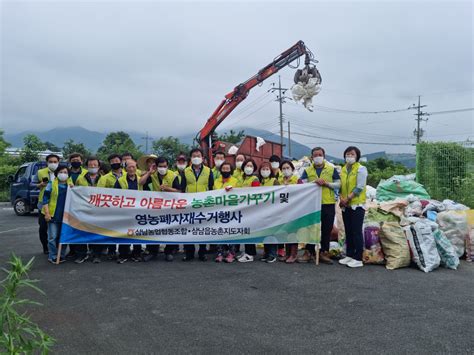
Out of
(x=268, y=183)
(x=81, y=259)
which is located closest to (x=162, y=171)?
(x=268, y=183)

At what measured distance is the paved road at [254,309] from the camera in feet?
9.12

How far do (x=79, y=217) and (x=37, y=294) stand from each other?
61.9 inches

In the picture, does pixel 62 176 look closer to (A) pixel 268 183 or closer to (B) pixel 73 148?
(A) pixel 268 183

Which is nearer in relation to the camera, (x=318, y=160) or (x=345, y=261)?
(x=345, y=261)

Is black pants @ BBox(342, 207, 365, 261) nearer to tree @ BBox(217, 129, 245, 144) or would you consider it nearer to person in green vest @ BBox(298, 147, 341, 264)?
person in green vest @ BBox(298, 147, 341, 264)

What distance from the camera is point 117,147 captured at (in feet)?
100

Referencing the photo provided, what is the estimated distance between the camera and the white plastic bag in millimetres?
4742

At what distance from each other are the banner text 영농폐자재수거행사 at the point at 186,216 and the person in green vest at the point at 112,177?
0.51ft

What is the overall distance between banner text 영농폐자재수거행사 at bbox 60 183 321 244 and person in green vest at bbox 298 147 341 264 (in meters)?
0.23

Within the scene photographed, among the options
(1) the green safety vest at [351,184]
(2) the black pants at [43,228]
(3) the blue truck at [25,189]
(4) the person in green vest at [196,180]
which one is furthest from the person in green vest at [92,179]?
(3) the blue truck at [25,189]

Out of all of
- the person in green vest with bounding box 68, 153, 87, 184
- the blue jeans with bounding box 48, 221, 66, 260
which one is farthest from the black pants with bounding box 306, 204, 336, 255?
the blue jeans with bounding box 48, 221, 66, 260

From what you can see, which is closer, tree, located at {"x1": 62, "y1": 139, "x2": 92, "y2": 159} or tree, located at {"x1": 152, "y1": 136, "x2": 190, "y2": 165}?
tree, located at {"x1": 62, "y1": 139, "x2": 92, "y2": 159}

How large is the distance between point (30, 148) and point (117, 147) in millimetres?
9301

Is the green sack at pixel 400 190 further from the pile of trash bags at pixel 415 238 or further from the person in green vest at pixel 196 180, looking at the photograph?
the person in green vest at pixel 196 180
